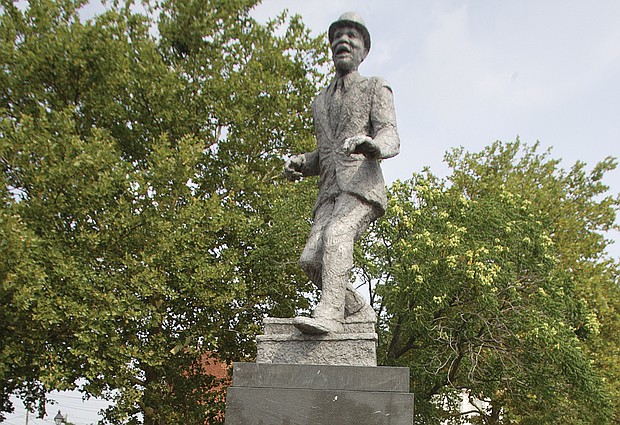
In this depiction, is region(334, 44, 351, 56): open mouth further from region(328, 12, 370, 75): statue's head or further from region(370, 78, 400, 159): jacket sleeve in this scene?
region(370, 78, 400, 159): jacket sleeve

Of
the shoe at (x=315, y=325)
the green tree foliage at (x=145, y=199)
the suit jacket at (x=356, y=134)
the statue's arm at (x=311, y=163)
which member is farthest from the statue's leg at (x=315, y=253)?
the green tree foliage at (x=145, y=199)

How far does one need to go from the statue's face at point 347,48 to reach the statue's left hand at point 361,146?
0.95 metres

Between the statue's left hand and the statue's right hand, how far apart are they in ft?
3.13

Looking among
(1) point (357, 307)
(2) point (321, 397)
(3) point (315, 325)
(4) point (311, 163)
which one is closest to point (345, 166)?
(4) point (311, 163)

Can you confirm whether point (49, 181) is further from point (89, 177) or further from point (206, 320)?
point (206, 320)

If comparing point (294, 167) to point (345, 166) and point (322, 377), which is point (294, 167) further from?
point (322, 377)

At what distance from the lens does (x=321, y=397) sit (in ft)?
15.3

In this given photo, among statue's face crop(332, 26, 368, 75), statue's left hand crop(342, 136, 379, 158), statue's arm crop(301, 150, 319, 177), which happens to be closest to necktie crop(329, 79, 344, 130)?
statue's face crop(332, 26, 368, 75)

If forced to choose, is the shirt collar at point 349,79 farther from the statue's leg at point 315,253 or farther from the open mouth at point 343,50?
the statue's leg at point 315,253

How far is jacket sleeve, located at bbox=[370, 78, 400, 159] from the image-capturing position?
5391mm

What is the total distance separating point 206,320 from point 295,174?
1022 cm

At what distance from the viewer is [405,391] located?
4645mm

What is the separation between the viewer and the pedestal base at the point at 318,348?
4.90 m

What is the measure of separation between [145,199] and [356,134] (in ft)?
31.6
